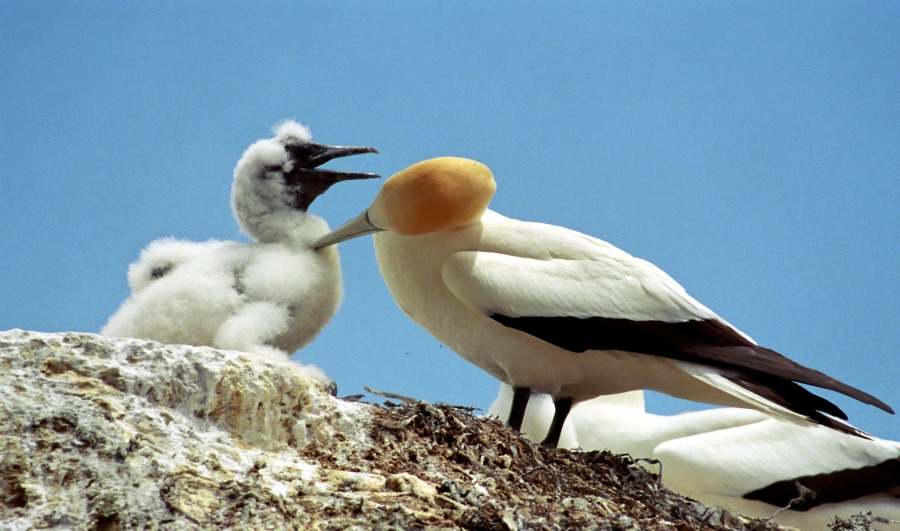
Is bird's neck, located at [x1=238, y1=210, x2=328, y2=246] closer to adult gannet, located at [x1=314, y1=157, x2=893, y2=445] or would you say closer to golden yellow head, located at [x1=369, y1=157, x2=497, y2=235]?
adult gannet, located at [x1=314, y1=157, x2=893, y2=445]

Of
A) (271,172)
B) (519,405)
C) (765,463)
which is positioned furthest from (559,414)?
(765,463)

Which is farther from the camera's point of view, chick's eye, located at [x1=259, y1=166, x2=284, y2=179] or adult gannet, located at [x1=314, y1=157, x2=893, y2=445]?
chick's eye, located at [x1=259, y1=166, x2=284, y2=179]

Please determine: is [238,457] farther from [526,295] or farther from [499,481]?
[526,295]

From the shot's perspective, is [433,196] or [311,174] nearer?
[433,196]

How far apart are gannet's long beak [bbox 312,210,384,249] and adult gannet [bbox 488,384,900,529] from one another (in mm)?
1746

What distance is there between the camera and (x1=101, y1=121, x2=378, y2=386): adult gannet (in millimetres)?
4195

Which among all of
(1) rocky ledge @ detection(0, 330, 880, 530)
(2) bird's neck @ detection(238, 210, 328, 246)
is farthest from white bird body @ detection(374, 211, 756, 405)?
(1) rocky ledge @ detection(0, 330, 880, 530)

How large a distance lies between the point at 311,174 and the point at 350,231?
351mm

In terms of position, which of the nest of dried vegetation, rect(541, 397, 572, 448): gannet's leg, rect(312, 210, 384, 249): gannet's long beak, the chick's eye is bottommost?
the nest of dried vegetation

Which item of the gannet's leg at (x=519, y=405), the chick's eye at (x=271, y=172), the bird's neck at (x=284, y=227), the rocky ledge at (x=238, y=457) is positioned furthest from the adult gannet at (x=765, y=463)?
the rocky ledge at (x=238, y=457)

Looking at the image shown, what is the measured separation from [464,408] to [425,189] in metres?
1.03

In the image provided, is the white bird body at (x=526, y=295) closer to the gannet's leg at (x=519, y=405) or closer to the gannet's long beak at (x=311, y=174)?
the gannet's leg at (x=519, y=405)

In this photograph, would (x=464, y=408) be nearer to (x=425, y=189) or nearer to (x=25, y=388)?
(x=425, y=189)

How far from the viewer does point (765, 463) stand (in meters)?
6.52
